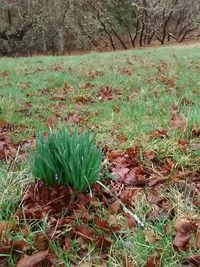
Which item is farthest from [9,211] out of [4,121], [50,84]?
[50,84]

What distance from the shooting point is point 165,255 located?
6.52 ft

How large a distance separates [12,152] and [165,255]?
6.31 feet

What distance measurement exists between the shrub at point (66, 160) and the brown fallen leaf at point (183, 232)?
61cm

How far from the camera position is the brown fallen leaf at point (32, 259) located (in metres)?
1.96

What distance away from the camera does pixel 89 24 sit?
28031mm

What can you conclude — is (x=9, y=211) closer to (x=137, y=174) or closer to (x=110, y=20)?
(x=137, y=174)

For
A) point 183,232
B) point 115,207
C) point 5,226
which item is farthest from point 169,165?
point 5,226

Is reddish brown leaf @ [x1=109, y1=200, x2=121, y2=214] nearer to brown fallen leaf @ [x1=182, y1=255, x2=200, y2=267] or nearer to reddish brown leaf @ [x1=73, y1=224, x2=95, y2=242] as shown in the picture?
reddish brown leaf @ [x1=73, y1=224, x2=95, y2=242]

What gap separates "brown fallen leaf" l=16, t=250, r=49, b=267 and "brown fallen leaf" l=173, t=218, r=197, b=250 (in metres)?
0.67

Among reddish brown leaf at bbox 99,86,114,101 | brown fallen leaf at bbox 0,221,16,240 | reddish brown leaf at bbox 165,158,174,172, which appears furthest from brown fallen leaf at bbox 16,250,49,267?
reddish brown leaf at bbox 99,86,114,101

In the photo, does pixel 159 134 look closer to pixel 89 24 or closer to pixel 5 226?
pixel 5 226

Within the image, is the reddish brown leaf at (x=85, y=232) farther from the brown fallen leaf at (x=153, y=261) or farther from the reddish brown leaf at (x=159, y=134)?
the reddish brown leaf at (x=159, y=134)

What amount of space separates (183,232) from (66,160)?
2.55ft

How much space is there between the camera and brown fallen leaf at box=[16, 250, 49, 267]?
1.96 m
